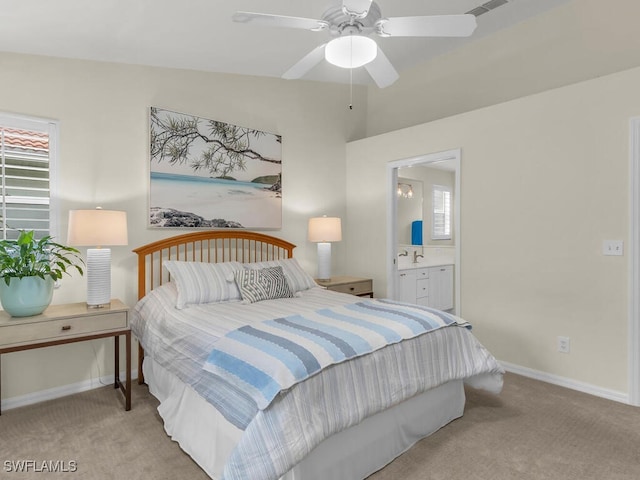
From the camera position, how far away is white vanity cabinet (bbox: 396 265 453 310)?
4938 millimetres

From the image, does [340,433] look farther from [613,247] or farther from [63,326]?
[613,247]

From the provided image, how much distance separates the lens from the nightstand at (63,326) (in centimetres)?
240

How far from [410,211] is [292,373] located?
15.8ft

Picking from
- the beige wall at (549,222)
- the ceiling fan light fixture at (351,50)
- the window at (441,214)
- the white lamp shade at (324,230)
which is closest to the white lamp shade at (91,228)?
the ceiling fan light fixture at (351,50)

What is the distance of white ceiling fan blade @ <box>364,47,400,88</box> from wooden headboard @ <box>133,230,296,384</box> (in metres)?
2.05

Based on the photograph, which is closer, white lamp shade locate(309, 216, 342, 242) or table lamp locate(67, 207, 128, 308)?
table lamp locate(67, 207, 128, 308)

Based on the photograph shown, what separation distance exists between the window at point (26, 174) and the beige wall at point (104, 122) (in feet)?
0.27

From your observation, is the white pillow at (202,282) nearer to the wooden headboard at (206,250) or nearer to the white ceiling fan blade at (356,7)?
the wooden headboard at (206,250)

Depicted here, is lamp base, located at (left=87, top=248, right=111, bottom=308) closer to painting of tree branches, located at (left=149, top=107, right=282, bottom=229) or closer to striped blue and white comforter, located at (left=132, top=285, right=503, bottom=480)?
striped blue and white comforter, located at (left=132, top=285, right=503, bottom=480)

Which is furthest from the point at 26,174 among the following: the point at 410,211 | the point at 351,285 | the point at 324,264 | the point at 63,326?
the point at 410,211

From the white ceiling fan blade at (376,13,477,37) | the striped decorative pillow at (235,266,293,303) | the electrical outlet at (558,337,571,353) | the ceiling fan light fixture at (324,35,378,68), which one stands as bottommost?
the electrical outlet at (558,337,571,353)

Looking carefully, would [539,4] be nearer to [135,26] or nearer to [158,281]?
[135,26]

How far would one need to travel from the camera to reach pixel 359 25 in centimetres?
209

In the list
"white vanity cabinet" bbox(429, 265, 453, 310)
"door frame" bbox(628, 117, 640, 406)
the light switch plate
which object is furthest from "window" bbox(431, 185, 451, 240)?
"door frame" bbox(628, 117, 640, 406)
